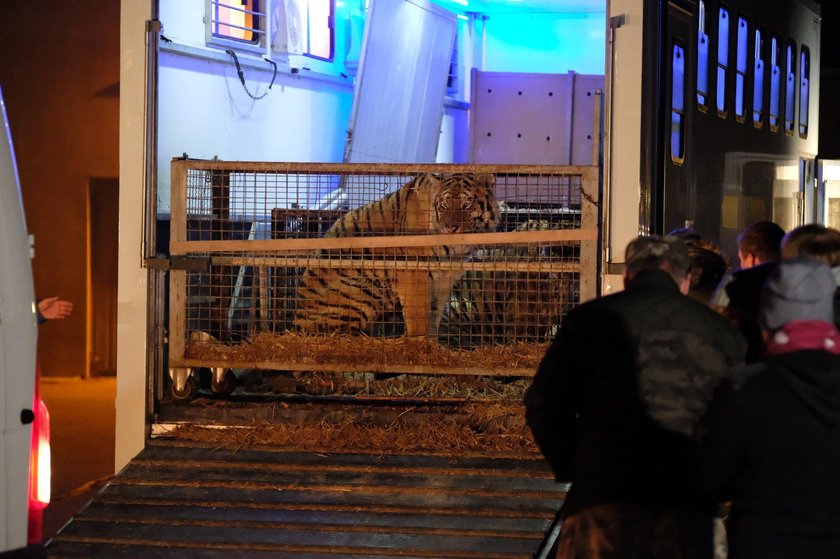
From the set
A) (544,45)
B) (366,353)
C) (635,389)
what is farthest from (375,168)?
(544,45)

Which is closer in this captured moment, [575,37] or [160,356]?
[160,356]

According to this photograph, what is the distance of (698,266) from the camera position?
17.9 feet

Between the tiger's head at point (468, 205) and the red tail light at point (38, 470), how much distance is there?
2694 mm

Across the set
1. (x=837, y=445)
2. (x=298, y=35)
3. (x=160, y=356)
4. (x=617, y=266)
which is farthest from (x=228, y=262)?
(x=837, y=445)

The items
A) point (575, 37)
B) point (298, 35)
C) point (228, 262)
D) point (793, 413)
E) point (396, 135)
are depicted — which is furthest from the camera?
point (575, 37)

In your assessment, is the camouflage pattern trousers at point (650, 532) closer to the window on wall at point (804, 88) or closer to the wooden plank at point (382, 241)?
the wooden plank at point (382, 241)

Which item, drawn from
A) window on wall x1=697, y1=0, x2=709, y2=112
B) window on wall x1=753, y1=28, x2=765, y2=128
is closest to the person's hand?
window on wall x1=697, y1=0, x2=709, y2=112

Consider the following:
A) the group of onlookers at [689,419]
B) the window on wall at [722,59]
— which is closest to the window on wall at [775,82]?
the window on wall at [722,59]

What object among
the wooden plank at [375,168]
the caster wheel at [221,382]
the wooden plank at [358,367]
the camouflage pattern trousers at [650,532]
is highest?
the wooden plank at [375,168]

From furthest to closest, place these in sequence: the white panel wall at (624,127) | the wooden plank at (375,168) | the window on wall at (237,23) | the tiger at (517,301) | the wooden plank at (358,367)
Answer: the window on wall at (237,23), the tiger at (517,301), the wooden plank at (358,367), the wooden plank at (375,168), the white panel wall at (624,127)

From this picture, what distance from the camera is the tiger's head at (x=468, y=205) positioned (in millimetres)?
6055

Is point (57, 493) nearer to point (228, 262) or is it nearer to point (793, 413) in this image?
point (228, 262)

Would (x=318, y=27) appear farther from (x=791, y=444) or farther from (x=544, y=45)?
(x=791, y=444)

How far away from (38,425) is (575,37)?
8094mm
